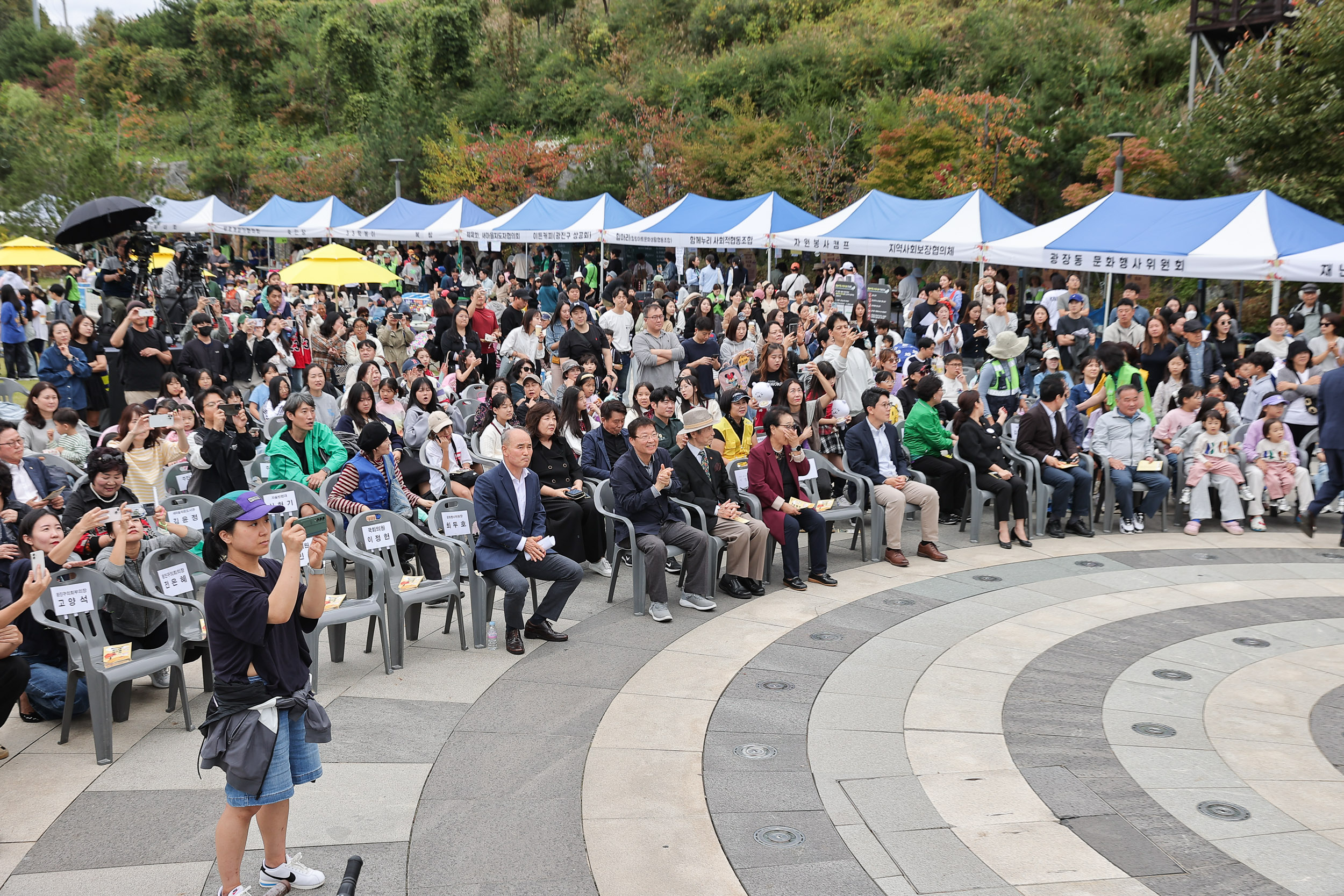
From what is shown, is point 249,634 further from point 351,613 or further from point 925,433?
point 925,433

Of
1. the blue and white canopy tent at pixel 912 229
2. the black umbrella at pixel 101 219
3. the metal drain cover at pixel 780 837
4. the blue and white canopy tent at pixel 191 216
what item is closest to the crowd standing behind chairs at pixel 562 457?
the black umbrella at pixel 101 219

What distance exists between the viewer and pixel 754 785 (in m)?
5.28

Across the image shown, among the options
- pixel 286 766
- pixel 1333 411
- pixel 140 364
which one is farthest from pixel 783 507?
pixel 140 364

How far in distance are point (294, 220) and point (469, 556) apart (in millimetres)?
23415

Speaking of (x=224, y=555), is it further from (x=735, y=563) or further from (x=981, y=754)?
(x=735, y=563)

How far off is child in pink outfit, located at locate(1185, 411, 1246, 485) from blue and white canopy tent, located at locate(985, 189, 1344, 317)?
116 inches

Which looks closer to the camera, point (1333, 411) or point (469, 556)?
point (469, 556)

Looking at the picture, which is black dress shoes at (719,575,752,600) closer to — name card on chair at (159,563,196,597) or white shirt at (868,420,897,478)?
white shirt at (868,420,897,478)

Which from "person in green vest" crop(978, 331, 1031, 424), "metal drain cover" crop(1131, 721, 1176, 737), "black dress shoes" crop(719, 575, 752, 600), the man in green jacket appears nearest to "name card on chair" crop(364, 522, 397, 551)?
the man in green jacket

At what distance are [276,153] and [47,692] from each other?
49158 millimetres

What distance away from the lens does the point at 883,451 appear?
947cm

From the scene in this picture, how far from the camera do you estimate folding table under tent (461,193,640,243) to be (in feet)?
71.4

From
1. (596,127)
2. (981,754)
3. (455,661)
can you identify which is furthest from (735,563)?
(596,127)

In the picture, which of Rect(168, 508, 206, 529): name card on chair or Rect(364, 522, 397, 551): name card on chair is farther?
Rect(168, 508, 206, 529): name card on chair
